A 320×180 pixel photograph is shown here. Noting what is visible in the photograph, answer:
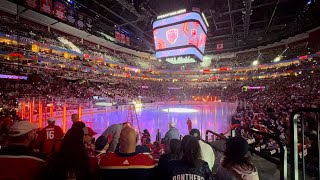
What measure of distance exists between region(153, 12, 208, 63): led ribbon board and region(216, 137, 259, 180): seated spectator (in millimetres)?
9556

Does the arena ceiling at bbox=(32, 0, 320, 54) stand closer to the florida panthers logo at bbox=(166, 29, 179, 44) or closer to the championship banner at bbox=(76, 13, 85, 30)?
the championship banner at bbox=(76, 13, 85, 30)

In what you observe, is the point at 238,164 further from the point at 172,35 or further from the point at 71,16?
the point at 71,16

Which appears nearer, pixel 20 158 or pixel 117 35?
pixel 20 158

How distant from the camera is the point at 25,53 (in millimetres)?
21469

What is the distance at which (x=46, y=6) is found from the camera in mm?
16578

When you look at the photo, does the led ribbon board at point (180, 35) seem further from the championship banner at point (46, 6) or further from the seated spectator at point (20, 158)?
the championship banner at point (46, 6)

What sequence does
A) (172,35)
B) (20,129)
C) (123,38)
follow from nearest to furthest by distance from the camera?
(20,129) → (172,35) → (123,38)

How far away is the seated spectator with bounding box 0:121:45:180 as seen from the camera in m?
1.82

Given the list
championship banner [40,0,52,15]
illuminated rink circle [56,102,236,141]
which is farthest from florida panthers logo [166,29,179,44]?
championship banner [40,0,52,15]

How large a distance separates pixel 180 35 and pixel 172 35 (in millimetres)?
555

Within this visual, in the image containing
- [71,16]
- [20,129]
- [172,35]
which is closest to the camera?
[20,129]

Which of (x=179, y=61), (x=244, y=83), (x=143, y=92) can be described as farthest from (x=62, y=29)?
(x=244, y=83)

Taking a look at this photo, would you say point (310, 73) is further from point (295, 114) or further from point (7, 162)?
point (7, 162)

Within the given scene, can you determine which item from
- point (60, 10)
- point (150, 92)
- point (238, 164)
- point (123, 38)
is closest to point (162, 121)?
point (60, 10)
